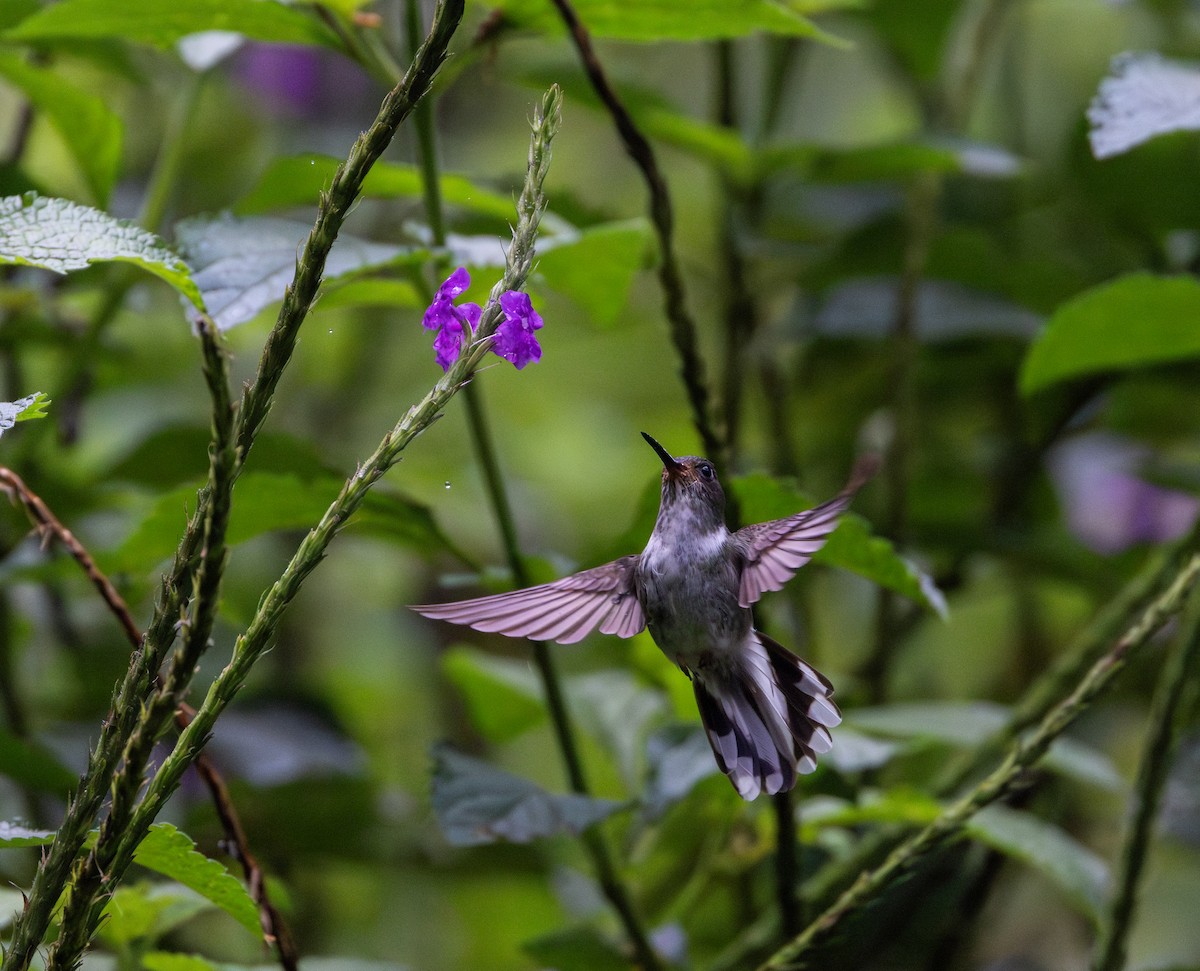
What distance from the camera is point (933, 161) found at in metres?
1.44

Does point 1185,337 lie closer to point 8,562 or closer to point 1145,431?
point 1145,431

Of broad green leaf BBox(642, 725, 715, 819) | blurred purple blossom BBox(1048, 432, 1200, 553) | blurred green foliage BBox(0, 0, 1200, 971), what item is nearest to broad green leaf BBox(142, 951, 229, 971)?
blurred green foliage BBox(0, 0, 1200, 971)

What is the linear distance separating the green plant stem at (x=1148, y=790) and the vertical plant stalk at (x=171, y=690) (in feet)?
2.20

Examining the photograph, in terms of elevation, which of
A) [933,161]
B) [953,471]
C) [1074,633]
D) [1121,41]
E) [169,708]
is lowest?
[1074,633]

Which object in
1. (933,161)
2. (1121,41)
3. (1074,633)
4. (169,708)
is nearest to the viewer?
(169,708)

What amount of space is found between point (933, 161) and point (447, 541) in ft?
2.66

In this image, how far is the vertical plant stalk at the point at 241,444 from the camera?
0.51 meters

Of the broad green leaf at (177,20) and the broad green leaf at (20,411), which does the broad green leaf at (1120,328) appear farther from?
the broad green leaf at (20,411)

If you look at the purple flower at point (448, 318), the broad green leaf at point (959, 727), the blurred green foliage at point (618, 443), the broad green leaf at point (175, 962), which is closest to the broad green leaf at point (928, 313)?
the blurred green foliage at point (618, 443)

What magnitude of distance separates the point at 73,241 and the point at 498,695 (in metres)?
0.80

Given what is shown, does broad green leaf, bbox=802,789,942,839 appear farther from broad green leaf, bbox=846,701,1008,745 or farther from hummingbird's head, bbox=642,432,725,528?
hummingbird's head, bbox=642,432,725,528

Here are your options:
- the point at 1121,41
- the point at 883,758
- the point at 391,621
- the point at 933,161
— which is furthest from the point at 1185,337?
the point at 391,621

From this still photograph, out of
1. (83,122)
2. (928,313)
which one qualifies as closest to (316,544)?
(83,122)

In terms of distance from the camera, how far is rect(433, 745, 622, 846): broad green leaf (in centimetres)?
92
